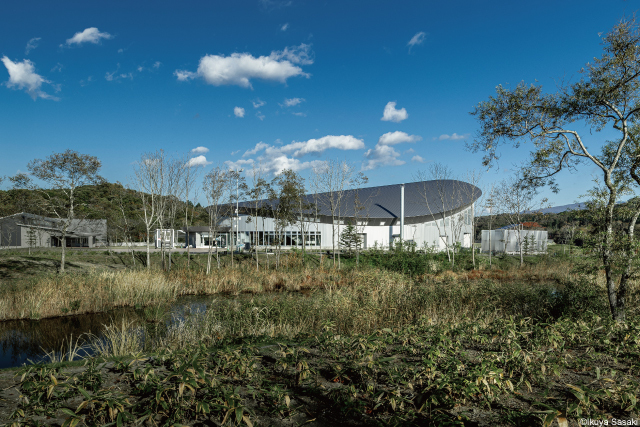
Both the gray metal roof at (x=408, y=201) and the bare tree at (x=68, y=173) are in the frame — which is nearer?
the bare tree at (x=68, y=173)

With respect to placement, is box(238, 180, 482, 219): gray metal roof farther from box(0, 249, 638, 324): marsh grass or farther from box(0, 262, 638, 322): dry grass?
box(0, 262, 638, 322): dry grass

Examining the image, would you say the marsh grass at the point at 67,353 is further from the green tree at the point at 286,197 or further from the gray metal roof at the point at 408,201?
the gray metal roof at the point at 408,201

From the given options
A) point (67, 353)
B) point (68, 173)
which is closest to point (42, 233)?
point (68, 173)

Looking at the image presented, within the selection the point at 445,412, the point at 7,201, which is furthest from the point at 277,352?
the point at 7,201

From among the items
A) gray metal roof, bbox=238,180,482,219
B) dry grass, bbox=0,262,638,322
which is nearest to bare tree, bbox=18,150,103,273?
dry grass, bbox=0,262,638,322

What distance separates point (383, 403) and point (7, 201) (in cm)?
4888


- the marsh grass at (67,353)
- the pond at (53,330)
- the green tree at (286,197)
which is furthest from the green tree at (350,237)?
the marsh grass at (67,353)

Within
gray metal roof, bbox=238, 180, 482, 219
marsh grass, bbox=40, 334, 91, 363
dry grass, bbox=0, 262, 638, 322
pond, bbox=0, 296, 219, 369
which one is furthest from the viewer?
gray metal roof, bbox=238, 180, 482, 219

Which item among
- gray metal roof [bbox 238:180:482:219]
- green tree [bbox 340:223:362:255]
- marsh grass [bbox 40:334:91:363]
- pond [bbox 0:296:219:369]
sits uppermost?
gray metal roof [bbox 238:180:482:219]

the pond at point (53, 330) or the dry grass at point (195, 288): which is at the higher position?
the dry grass at point (195, 288)

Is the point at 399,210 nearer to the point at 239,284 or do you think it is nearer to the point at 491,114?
the point at 239,284

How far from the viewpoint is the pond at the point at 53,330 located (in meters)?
7.11

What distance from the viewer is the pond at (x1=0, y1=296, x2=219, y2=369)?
7.11 meters

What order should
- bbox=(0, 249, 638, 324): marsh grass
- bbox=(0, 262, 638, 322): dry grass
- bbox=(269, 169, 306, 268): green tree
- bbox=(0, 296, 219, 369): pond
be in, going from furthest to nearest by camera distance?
bbox=(269, 169, 306, 268): green tree < bbox=(0, 262, 638, 322): dry grass < bbox=(0, 249, 638, 324): marsh grass < bbox=(0, 296, 219, 369): pond
